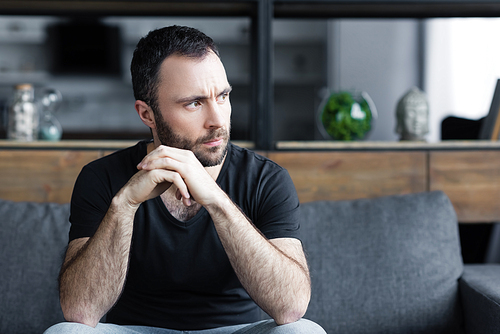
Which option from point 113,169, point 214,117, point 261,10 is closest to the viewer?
point 214,117

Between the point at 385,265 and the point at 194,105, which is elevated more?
the point at 194,105

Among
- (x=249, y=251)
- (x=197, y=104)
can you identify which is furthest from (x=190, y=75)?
(x=249, y=251)

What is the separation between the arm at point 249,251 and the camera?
106 cm

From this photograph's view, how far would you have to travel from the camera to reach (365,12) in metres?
1.81

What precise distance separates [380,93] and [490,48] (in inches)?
40.4

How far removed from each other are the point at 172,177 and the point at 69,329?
Answer: 1.29 ft

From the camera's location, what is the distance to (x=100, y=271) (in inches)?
42.6

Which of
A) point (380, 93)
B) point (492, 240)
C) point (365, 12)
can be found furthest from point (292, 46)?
point (492, 240)

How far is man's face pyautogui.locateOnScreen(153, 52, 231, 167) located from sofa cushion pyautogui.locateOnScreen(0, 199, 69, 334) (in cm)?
59

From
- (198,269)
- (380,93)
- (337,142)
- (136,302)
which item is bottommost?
(136,302)

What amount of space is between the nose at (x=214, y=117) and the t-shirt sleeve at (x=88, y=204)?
0.34 metres

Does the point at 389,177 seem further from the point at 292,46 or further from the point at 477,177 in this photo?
the point at 292,46

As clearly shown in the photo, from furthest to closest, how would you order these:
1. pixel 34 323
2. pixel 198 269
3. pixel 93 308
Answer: pixel 34 323 → pixel 198 269 → pixel 93 308

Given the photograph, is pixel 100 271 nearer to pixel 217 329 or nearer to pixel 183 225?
pixel 183 225
